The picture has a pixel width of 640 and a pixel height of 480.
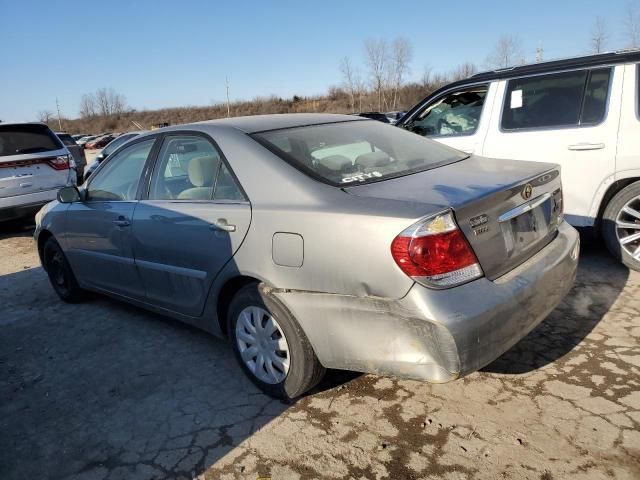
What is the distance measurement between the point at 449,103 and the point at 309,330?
3.82 metres

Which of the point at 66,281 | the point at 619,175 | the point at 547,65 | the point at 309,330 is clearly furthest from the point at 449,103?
the point at 66,281

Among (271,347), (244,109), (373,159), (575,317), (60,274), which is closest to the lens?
(271,347)

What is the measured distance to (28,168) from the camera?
7.66 meters

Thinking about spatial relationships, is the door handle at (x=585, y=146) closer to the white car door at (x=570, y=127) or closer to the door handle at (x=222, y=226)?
the white car door at (x=570, y=127)

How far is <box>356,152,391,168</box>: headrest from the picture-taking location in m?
3.04

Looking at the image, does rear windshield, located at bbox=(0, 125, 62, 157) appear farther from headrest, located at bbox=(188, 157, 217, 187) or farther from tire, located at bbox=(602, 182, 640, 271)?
tire, located at bbox=(602, 182, 640, 271)

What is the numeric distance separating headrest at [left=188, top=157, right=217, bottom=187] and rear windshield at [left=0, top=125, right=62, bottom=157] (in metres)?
5.61

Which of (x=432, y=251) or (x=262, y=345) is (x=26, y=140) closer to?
(x=262, y=345)

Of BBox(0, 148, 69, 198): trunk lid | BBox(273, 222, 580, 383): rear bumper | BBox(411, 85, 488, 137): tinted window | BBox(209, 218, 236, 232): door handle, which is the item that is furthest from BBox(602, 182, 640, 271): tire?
BBox(0, 148, 69, 198): trunk lid

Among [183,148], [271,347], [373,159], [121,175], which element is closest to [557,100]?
[373,159]

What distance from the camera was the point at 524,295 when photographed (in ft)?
8.20

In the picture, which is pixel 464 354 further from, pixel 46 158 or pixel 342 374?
pixel 46 158

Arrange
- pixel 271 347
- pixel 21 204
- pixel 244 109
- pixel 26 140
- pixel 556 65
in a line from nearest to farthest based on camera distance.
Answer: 1. pixel 271 347
2. pixel 556 65
3. pixel 21 204
4. pixel 26 140
5. pixel 244 109

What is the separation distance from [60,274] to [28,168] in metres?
3.53
